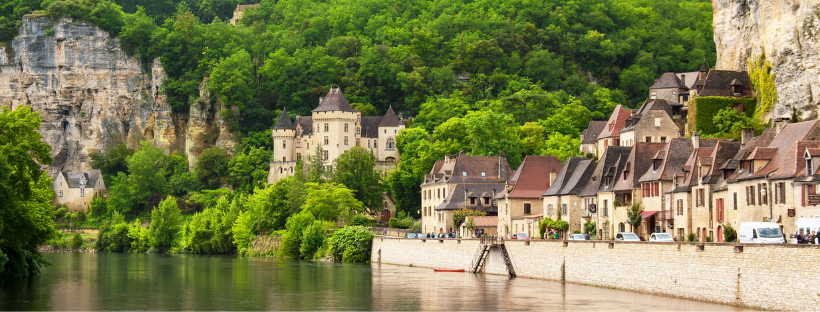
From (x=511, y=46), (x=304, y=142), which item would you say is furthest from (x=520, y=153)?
(x=511, y=46)

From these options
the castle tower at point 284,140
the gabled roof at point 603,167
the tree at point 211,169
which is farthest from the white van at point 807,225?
the tree at point 211,169

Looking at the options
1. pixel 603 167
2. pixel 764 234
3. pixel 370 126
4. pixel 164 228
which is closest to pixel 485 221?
pixel 603 167

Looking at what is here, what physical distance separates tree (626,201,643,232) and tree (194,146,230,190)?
8076 centimetres

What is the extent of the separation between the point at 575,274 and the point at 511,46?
333 feet

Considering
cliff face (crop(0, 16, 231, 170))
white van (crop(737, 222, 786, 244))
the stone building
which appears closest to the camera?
white van (crop(737, 222, 786, 244))

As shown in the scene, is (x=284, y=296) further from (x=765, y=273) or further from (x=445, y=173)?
(x=445, y=173)

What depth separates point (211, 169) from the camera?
128750 mm

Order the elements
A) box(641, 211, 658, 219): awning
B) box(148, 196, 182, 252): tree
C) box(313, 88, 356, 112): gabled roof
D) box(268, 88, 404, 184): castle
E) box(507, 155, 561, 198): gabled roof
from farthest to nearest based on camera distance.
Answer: box(313, 88, 356, 112): gabled roof
box(268, 88, 404, 184): castle
box(148, 196, 182, 252): tree
box(507, 155, 561, 198): gabled roof
box(641, 211, 658, 219): awning

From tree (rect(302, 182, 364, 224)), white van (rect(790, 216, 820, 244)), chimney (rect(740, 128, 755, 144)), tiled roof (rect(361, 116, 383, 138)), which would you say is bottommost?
white van (rect(790, 216, 820, 244))

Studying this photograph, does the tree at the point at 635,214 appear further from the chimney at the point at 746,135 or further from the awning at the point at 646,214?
the chimney at the point at 746,135

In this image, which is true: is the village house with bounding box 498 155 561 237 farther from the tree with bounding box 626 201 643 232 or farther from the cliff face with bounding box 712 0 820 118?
the cliff face with bounding box 712 0 820 118

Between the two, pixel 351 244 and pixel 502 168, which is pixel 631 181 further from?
pixel 351 244

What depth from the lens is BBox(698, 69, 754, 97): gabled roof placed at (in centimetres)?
7106

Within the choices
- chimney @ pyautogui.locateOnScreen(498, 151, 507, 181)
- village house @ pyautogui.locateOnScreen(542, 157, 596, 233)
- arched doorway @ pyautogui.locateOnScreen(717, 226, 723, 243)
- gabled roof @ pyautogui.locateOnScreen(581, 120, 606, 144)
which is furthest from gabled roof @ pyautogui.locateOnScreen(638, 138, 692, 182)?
gabled roof @ pyautogui.locateOnScreen(581, 120, 606, 144)
